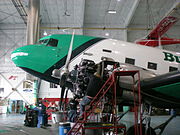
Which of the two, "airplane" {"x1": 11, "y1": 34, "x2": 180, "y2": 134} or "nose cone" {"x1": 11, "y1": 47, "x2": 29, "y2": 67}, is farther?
"nose cone" {"x1": 11, "y1": 47, "x2": 29, "y2": 67}

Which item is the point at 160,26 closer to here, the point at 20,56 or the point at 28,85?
the point at 20,56

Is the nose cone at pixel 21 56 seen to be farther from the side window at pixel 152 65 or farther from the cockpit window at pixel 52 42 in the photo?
the side window at pixel 152 65

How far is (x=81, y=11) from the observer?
77.5 ft

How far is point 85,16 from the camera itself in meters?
25.8

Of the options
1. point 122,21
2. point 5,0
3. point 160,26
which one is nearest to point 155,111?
point 160,26

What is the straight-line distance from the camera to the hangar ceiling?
22.4 m

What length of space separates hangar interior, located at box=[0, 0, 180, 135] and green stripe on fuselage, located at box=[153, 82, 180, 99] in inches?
702

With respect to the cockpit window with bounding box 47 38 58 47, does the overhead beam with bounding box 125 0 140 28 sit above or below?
above

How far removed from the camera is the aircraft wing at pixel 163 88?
466cm

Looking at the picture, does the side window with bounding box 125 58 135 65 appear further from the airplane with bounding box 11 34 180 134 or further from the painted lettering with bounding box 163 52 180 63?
the painted lettering with bounding box 163 52 180 63

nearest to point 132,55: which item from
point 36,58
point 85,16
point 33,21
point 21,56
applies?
point 36,58

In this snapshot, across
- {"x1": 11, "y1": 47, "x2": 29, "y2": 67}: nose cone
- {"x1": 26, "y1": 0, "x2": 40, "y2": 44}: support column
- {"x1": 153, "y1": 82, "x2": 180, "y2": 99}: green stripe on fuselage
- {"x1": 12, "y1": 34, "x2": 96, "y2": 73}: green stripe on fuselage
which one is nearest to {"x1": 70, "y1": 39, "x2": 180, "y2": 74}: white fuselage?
{"x1": 12, "y1": 34, "x2": 96, "y2": 73}: green stripe on fuselage

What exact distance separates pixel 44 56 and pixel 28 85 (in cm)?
2257

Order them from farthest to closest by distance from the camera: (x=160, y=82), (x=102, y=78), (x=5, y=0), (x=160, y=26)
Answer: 1. (x=5, y=0)
2. (x=160, y=26)
3. (x=102, y=78)
4. (x=160, y=82)
